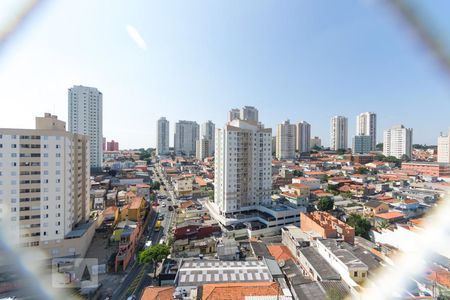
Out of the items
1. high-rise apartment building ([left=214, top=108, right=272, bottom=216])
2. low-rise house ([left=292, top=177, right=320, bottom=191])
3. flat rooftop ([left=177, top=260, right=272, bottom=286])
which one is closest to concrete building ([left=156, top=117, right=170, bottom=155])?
low-rise house ([left=292, top=177, right=320, bottom=191])

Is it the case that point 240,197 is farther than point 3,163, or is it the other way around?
point 240,197

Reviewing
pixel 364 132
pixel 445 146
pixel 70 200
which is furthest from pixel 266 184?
pixel 364 132

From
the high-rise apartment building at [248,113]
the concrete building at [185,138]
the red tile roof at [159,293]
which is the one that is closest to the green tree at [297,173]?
the high-rise apartment building at [248,113]

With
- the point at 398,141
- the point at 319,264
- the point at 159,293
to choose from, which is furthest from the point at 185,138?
the point at 159,293

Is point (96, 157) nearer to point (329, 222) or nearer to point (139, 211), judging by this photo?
point (139, 211)

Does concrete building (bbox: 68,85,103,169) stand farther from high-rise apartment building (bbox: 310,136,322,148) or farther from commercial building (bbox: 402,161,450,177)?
high-rise apartment building (bbox: 310,136,322,148)

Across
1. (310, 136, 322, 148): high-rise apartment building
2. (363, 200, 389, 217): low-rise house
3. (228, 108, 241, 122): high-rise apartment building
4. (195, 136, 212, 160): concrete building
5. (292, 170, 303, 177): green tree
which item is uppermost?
(228, 108, 241, 122): high-rise apartment building

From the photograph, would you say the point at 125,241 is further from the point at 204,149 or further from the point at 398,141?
the point at 398,141
